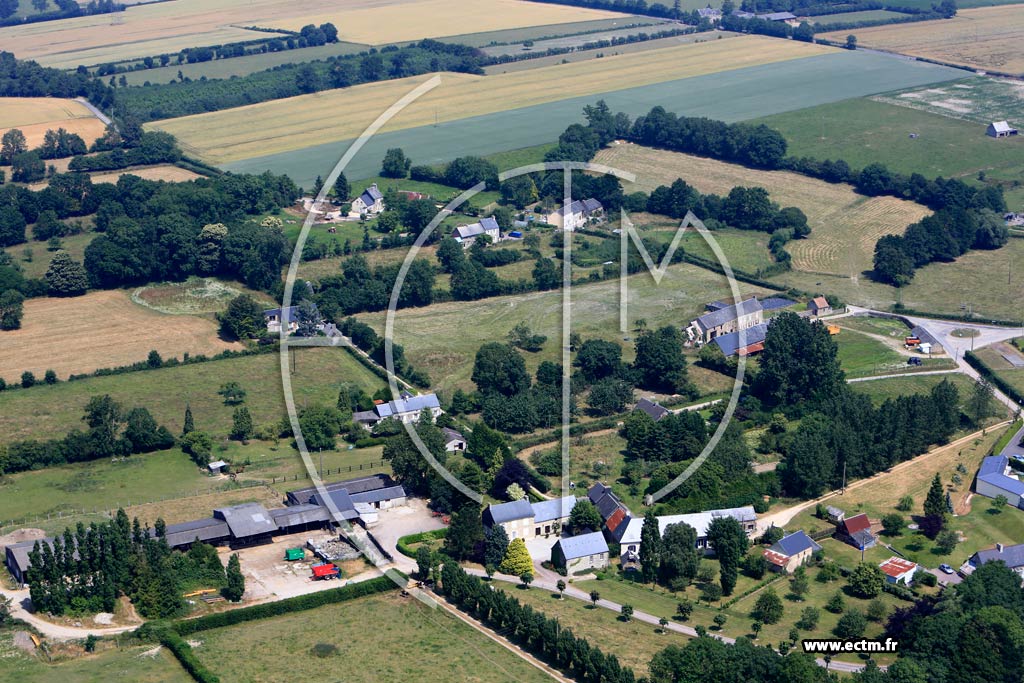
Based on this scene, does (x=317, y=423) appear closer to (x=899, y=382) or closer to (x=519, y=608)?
(x=519, y=608)

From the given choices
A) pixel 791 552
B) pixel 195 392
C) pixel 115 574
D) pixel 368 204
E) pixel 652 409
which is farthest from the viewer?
pixel 368 204

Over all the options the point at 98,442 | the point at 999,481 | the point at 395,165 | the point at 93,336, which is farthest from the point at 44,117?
the point at 999,481

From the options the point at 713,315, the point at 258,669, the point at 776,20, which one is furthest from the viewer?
the point at 776,20

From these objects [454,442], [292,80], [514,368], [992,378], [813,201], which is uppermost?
[292,80]

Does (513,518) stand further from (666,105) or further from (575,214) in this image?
(666,105)

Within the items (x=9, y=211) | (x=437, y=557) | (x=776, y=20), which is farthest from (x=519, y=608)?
(x=776, y=20)

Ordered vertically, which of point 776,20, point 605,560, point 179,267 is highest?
point 776,20

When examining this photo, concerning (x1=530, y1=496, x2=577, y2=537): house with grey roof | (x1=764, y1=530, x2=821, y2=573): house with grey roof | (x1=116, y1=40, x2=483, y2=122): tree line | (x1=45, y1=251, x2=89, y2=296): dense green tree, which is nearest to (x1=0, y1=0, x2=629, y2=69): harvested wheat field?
(x1=116, y1=40, x2=483, y2=122): tree line

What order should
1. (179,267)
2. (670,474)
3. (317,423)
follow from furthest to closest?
(179,267)
(317,423)
(670,474)
